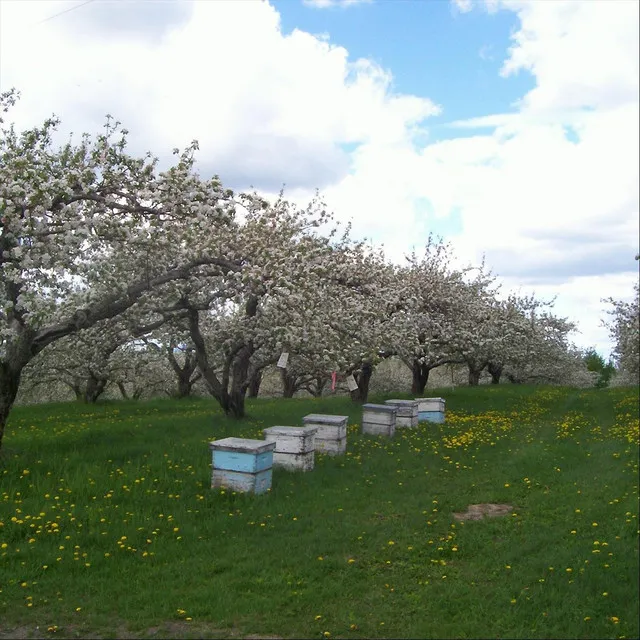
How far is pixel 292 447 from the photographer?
12.9 m

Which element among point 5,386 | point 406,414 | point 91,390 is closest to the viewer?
point 5,386

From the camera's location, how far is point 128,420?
20.6 m

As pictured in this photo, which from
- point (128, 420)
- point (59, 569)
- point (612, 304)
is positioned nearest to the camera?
point (59, 569)

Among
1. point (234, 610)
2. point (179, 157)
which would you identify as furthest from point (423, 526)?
point (179, 157)

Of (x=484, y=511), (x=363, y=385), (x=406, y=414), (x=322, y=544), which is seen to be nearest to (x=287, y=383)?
(x=363, y=385)

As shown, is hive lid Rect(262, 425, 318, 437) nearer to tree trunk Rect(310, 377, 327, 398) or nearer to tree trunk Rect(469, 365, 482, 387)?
tree trunk Rect(310, 377, 327, 398)

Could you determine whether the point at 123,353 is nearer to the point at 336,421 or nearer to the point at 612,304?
the point at 336,421

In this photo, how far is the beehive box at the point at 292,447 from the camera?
12.9 m

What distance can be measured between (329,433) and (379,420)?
3290 millimetres

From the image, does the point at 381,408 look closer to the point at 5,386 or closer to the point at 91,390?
the point at 5,386

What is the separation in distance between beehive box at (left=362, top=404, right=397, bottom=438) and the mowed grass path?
191 cm

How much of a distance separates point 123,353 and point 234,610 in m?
22.9

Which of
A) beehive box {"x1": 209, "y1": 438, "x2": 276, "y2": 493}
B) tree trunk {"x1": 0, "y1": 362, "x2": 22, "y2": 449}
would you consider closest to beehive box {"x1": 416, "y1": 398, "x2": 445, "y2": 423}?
beehive box {"x1": 209, "y1": 438, "x2": 276, "y2": 493}

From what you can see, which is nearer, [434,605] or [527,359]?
[434,605]
